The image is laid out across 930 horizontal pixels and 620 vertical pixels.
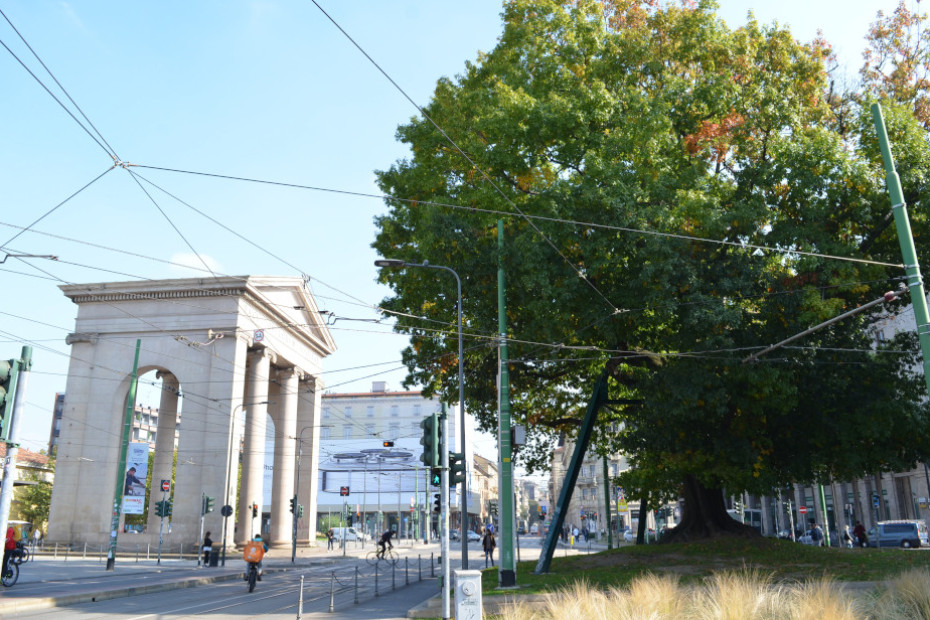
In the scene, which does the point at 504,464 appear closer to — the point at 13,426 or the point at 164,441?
the point at 13,426

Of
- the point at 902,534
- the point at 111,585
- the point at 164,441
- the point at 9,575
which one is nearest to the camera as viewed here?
the point at 9,575

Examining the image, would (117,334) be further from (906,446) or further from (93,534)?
(906,446)

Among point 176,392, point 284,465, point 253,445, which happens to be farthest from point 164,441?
point 284,465

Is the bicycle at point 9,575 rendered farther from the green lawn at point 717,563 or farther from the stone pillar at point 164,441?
the stone pillar at point 164,441

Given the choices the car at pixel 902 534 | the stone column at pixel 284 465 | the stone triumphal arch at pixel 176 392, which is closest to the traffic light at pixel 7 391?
the stone triumphal arch at pixel 176 392

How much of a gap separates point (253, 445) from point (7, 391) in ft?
129

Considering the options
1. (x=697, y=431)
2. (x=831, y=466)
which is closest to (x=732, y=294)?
(x=697, y=431)

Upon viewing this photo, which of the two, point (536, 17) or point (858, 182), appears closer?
point (858, 182)

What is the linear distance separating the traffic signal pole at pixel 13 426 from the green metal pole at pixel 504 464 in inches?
478

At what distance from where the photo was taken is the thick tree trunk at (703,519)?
77.3ft

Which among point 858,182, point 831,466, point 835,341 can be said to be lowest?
point 831,466

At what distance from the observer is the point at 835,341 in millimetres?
18844

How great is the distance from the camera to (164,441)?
43875 mm

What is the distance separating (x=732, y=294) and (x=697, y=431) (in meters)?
4.77
